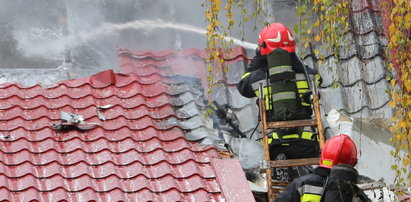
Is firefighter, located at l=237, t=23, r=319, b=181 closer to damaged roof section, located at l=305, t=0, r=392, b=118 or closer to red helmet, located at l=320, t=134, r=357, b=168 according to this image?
damaged roof section, located at l=305, t=0, r=392, b=118

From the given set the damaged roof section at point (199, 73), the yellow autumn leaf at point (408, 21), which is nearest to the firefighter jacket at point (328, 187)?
the yellow autumn leaf at point (408, 21)

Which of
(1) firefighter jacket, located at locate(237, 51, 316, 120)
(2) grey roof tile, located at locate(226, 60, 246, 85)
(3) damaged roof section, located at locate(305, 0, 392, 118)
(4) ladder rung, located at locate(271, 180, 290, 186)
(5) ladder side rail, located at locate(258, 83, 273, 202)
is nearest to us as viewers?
(5) ladder side rail, located at locate(258, 83, 273, 202)

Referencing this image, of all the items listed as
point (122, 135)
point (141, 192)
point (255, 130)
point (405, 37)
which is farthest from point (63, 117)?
point (405, 37)

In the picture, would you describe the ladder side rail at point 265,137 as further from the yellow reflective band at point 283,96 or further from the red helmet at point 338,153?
the red helmet at point 338,153

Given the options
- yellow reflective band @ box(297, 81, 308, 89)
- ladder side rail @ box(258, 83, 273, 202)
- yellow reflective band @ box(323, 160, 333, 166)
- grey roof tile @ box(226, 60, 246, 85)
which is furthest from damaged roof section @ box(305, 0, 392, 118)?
yellow reflective band @ box(323, 160, 333, 166)

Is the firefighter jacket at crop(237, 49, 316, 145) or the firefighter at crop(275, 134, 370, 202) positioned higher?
the firefighter jacket at crop(237, 49, 316, 145)

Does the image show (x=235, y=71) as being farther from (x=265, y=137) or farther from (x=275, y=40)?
(x=265, y=137)

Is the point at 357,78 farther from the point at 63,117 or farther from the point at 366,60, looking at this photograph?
the point at 63,117

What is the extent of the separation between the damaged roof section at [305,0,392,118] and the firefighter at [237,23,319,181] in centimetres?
116

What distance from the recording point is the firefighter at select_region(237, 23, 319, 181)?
9047 millimetres

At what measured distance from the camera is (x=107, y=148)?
29.1ft

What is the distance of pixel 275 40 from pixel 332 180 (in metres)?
2.68

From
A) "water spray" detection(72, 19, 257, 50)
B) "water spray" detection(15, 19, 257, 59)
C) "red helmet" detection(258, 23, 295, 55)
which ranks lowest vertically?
"red helmet" detection(258, 23, 295, 55)

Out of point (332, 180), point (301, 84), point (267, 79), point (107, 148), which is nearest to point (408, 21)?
point (332, 180)
